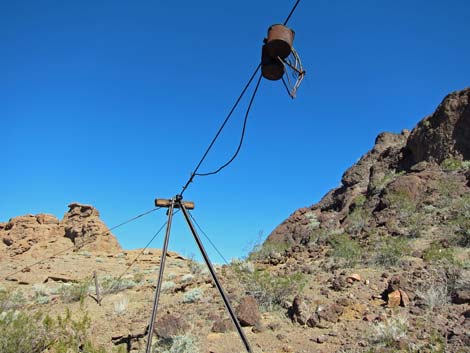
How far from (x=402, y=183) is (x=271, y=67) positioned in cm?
1619

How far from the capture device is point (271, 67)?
13.4 ft

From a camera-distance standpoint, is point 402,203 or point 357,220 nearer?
point 402,203

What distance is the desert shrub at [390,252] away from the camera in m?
11.7

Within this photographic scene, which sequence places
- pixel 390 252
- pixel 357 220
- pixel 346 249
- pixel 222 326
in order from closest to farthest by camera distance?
pixel 222 326, pixel 390 252, pixel 346 249, pixel 357 220

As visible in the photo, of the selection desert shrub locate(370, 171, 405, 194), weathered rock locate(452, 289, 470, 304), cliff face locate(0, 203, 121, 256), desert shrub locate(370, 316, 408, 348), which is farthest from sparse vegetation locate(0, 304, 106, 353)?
cliff face locate(0, 203, 121, 256)

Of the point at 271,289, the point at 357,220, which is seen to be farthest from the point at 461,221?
the point at 271,289

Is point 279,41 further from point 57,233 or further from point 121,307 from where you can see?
point 57,233

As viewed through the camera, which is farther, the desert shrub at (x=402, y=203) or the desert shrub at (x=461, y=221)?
the desert shrub at (x=402, y=203)

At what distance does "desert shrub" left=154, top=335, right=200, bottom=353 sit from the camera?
7629 mm

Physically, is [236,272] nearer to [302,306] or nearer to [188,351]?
[302,306]

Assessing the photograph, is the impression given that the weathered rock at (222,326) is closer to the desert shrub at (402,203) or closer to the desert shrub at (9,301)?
the desert shrub at (9,301)

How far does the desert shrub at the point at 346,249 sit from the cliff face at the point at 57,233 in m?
26.7

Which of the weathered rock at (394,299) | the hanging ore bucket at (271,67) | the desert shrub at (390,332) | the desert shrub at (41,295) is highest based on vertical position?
the desert shrub at (41,295)

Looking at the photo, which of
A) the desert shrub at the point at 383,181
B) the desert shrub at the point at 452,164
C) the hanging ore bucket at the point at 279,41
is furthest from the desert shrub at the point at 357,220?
the hanging ore bucket at the point at 279,41
